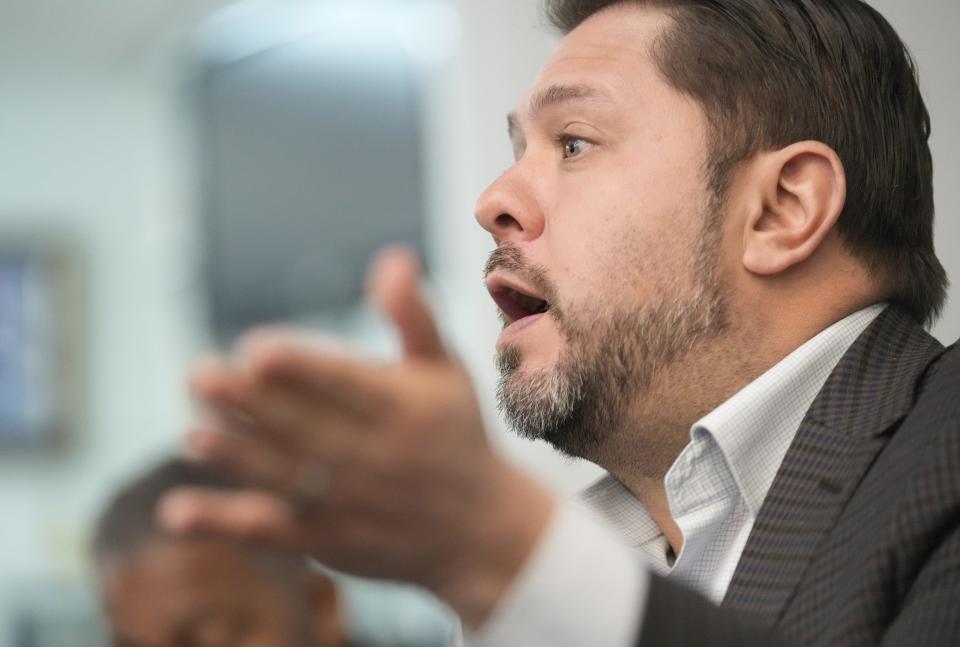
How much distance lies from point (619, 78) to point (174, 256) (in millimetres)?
3562

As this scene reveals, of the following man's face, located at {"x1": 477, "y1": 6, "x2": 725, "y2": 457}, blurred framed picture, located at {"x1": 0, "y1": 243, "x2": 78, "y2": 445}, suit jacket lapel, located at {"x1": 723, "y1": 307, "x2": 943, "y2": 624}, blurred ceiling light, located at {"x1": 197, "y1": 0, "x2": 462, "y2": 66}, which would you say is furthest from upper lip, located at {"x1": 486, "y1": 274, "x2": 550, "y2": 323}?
blurred framed picture, located at {"x1": 0, "y1": 243, "x2": 78, "y2": 445}

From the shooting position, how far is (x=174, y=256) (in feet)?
14.8

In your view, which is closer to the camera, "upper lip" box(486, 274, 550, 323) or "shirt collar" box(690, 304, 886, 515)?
"shirt collar" box(690, 304, 886, 515)

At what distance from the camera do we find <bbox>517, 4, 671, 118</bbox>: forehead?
115 cm

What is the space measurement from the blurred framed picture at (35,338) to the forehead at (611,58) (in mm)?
3978

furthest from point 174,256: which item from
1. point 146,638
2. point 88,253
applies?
point 146,638

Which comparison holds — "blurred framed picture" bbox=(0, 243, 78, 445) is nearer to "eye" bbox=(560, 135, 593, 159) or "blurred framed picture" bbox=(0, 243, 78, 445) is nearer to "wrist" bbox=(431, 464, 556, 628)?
"eye" bbox=(560, 135, 593, 159)

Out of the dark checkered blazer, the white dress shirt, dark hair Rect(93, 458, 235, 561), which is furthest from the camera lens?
dark hair Rect(93, 458, 235, 561)

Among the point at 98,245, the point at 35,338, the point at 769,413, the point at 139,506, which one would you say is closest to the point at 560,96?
the point at 769,413

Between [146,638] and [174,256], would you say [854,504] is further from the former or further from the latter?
[174,256]

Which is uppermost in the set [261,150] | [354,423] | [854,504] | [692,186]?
[261,150]

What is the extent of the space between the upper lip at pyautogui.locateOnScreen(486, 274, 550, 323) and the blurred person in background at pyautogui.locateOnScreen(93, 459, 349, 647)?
306mm

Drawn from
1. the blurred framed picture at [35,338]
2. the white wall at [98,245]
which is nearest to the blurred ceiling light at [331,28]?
the white wall at [98,245]

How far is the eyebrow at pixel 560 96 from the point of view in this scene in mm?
1157
